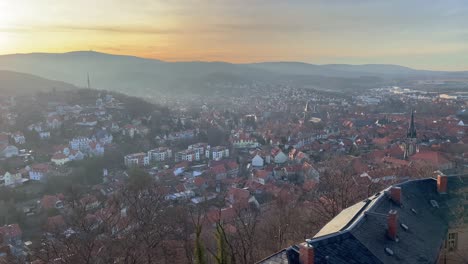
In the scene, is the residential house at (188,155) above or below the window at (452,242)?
below

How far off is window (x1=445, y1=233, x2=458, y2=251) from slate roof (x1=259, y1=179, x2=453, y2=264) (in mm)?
345

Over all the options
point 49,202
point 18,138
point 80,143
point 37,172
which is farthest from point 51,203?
point 18,138

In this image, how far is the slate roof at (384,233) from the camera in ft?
33.1

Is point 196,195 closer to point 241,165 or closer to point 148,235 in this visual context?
point 241,165

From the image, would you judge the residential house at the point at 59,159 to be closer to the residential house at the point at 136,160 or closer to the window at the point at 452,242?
the residential house at the point at 136,160

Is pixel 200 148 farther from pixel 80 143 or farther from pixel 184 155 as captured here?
pixel 80 143

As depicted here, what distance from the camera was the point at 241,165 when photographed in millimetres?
48375

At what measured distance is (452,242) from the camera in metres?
13.5

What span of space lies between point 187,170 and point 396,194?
34.1 meters

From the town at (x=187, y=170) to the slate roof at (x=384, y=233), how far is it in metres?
3.11

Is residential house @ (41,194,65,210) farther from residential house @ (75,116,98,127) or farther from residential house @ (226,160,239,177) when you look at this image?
residential house @ (75,116,98,127)

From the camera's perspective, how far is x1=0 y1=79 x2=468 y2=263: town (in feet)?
63.0

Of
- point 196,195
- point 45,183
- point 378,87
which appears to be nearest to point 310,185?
point 196,195

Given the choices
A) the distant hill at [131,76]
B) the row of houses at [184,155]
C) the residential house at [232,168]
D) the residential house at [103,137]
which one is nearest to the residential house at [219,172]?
the residential house at [232,168]
